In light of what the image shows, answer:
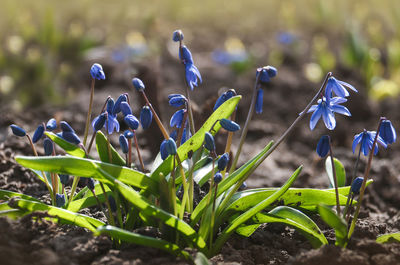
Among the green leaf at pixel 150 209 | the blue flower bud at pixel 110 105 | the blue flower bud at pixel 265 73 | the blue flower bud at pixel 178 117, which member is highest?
the blue flower bud at pixel 265 73

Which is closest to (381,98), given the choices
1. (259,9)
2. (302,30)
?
(302,30)

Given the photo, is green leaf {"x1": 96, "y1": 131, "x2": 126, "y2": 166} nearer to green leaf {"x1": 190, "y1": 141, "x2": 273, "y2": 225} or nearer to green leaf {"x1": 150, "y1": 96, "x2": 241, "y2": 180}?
green leaf {"x1": 150, "y1": 96, "x2": 241, "y2": 180}

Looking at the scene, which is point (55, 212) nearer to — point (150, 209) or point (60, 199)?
point (60, 199)

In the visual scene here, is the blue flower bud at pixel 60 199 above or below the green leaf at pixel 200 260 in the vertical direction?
above

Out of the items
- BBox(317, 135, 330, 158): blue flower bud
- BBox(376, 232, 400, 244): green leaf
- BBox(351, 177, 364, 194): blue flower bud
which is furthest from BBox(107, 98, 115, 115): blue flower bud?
BBox(376, 232, 400, 244): green leaf

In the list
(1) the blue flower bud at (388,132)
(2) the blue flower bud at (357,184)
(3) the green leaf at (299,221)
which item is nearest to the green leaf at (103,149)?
(3) the green leaf at (299,221)

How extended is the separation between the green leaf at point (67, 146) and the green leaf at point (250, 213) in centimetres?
69

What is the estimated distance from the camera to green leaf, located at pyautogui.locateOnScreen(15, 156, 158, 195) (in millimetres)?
2006

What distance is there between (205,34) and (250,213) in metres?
6.66

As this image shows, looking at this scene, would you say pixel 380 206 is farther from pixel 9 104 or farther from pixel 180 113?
pixel 9 104

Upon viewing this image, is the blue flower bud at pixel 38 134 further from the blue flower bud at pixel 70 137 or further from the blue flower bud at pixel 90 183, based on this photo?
the blue flower bud at pixel 90 183

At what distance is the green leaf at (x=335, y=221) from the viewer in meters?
1.97

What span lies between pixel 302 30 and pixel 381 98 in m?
3.27

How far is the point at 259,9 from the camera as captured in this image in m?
10.8
